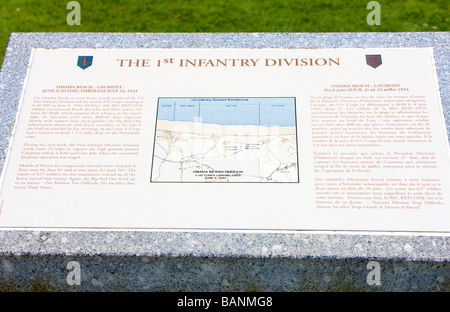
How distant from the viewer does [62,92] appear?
7.95 ft

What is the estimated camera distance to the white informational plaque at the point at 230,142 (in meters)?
2.11

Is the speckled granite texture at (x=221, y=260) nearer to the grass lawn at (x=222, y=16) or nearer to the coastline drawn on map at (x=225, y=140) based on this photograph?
the coastline drawn on map at (x=225, y=140)

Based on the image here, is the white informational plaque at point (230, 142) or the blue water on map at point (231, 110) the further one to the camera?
the blue water on map at point (231, 110)

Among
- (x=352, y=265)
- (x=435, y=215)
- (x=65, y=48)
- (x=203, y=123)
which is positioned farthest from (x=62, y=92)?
(x=435, y=215)

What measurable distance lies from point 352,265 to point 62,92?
166 centimetres

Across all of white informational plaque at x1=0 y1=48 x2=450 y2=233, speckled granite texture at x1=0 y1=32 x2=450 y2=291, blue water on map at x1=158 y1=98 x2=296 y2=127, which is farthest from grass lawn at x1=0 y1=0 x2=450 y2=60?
speckled granite texture at x1=0 y1=32 x2=450 y2=291

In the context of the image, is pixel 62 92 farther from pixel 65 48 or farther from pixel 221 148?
pixel 221 148

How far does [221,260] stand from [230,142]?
0.56 meters

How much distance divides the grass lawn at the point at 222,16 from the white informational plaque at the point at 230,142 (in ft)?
2.85

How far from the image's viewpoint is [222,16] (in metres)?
3.43

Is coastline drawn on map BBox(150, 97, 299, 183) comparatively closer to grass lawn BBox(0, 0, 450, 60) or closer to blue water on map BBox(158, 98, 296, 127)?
blue water on map BBox(158, 98, 296, 127)

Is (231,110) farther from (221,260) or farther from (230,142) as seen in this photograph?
(221,260)

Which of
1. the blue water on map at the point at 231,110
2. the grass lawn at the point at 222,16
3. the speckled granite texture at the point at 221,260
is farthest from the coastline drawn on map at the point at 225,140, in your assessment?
the grass lawn at the point at 222,16
